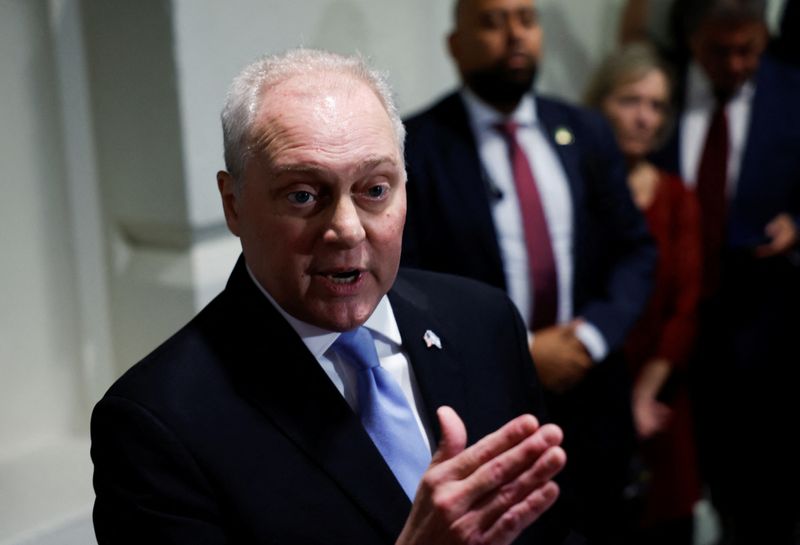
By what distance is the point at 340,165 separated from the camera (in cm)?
123

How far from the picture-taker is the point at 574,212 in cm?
247

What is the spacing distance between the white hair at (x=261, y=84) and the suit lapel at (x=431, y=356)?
264 millimetres

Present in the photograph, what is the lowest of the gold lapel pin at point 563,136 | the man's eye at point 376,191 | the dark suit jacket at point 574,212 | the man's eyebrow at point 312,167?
the dark suit jacket at point 574,212

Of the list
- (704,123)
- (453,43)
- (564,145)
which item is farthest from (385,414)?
(704,123)

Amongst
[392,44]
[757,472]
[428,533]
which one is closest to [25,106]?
[392,44]

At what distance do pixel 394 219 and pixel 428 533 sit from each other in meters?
0.39

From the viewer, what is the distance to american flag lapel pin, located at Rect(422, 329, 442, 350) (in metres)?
1.44

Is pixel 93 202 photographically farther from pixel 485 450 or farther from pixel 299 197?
pixel 485 450

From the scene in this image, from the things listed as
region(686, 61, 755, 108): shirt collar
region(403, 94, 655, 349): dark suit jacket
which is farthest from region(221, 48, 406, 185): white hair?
region(686, 61, 755, 108): shirt collar

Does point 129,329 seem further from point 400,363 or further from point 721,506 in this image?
point 721,506

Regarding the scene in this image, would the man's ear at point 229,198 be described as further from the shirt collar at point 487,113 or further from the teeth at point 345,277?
the shirt collar at point 487,113

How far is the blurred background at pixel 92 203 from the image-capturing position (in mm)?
2016

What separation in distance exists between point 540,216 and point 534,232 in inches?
1.6

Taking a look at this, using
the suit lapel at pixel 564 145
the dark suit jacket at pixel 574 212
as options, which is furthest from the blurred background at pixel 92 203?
the suit lapel at pixel 564 145
